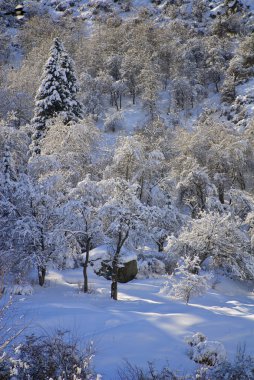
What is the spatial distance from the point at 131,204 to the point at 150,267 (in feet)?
28.0

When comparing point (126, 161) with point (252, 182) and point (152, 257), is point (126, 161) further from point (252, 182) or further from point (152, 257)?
point (252, 182)

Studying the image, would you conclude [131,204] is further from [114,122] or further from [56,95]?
[114,122]

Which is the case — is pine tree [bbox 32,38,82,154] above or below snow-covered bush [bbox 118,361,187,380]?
above

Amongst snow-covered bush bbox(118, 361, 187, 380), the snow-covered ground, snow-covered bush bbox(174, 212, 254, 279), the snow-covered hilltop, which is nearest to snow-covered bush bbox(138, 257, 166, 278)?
the snow-covered hilltop

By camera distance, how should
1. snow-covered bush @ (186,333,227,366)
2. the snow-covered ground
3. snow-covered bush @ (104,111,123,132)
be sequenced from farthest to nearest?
snow-covered bush @ (104,111,123,132) < the snow-covered ground < snow-covered bush @ (186,333,227,366)

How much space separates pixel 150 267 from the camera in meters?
23.3

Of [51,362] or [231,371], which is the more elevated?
[51,362]

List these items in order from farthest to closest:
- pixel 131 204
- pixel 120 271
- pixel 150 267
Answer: pixel 150 267 → pixel 120 271 → pixel 131 204

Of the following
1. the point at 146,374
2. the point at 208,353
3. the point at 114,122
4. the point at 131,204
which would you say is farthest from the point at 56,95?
the point at 146,374

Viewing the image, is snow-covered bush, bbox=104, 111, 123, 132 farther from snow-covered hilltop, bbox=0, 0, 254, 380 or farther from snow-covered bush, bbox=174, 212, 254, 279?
snow-covered bush, bbox=174, 212, 254, 279

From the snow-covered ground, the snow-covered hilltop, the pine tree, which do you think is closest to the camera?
the snow-covered ground

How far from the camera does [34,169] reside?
23.5 metres

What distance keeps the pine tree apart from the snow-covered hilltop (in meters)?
0.13

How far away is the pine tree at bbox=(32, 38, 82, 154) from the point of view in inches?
1186
